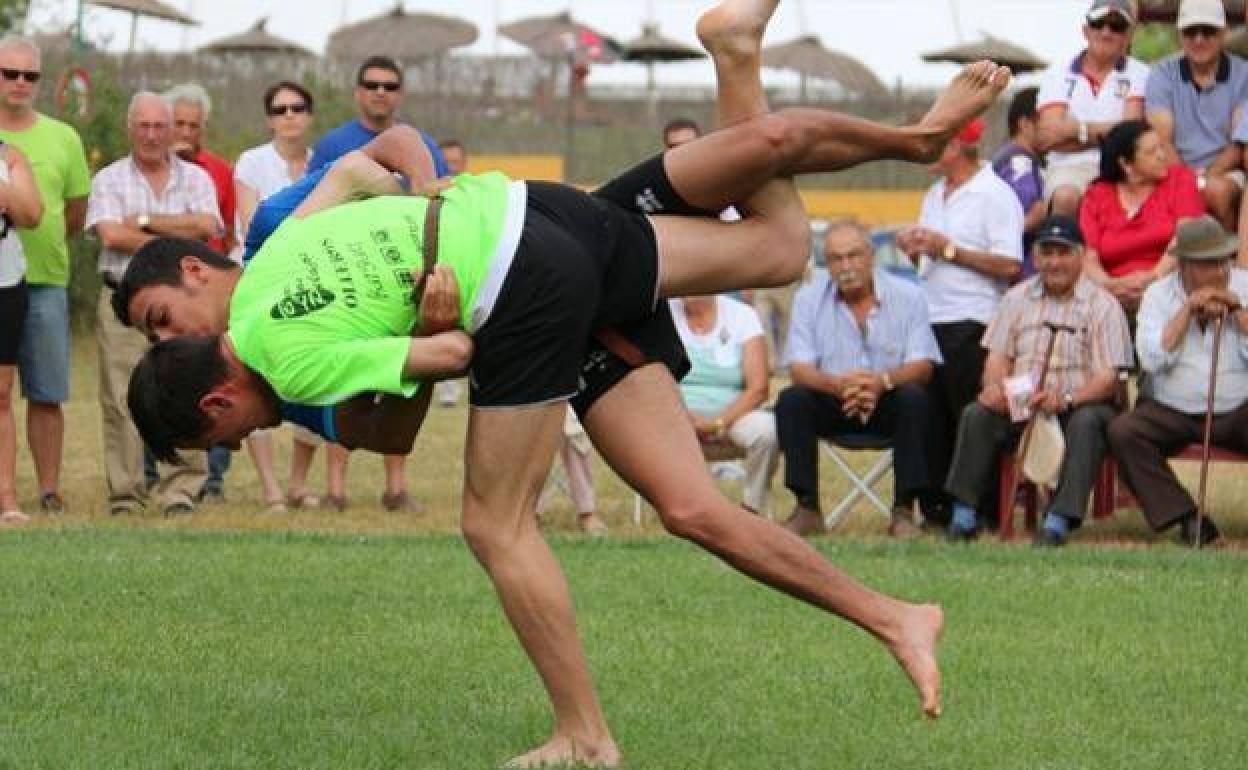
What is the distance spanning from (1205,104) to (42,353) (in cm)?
615

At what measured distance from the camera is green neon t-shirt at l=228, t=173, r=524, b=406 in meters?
5.90

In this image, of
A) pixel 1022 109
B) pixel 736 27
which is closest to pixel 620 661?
pixel 736 27

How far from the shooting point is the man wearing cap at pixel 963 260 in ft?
42.4

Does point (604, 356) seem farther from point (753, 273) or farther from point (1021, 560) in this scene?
point (1021, 560)

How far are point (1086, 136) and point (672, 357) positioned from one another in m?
7.18

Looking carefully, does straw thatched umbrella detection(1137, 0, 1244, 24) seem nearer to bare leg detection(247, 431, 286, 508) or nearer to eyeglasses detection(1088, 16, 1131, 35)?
eyeglasses detection(1088, 16, 1131, 35)

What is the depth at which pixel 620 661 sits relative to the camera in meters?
8.09

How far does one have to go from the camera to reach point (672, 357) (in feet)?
21.8

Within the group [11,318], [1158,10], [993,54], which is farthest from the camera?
[993,54]

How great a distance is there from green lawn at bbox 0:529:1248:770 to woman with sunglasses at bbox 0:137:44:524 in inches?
51.4

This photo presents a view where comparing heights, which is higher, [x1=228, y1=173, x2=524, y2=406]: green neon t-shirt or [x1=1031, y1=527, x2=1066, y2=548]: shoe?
[x1=228, y1=173, x2=524, y2=406]: green neon t-shirt

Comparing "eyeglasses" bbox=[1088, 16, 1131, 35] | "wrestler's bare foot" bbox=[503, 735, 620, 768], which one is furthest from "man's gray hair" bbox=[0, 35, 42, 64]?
"wrestler's bare foot" bbox=[503, 735, 620, 768]

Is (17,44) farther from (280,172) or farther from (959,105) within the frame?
(959,105)

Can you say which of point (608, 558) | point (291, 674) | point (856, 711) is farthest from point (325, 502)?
point (856, 711)
